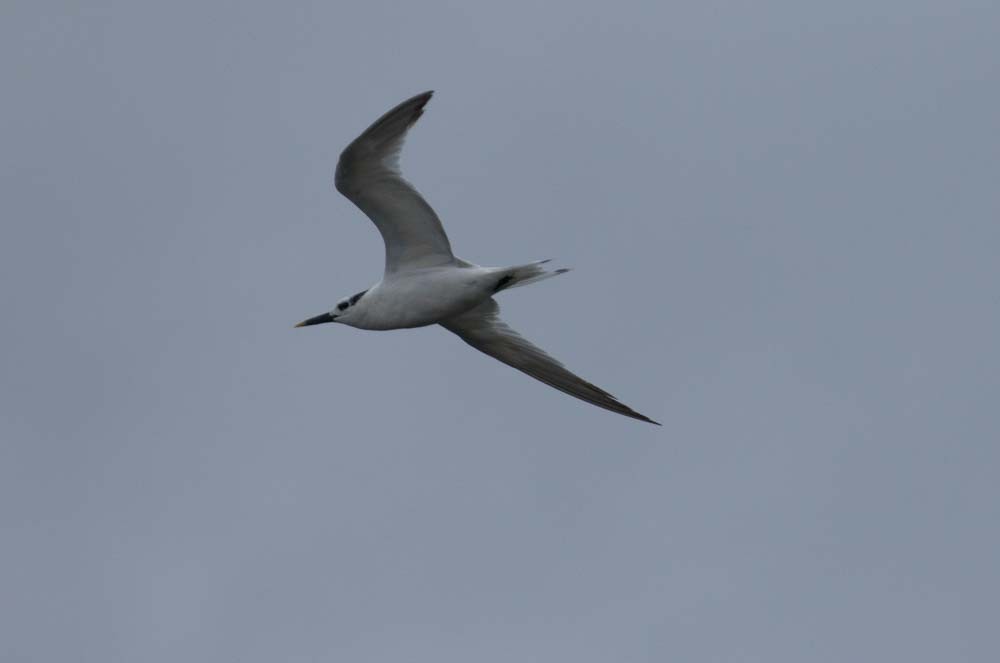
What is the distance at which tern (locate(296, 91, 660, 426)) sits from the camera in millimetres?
18938

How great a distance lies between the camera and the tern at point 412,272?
18.9 metres

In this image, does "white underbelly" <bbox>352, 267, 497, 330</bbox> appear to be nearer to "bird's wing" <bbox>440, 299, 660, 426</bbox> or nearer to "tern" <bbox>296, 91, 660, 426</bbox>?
"tern" <bbox>296, 91, 660, 426</bbox>

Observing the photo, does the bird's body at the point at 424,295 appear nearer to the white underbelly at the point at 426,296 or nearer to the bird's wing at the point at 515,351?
the white underbelly at the point at 426,296

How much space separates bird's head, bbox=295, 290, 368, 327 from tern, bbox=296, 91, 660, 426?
0.01 meters

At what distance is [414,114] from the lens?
18.6 m

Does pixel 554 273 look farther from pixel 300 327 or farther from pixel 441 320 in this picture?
pixel 300 327

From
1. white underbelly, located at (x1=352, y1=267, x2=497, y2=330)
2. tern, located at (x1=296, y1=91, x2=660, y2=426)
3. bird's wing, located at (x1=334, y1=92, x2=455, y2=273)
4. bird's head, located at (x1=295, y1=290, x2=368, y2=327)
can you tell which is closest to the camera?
bird's wing, located at (x1=334, y1=92, x2=455, y2=273)

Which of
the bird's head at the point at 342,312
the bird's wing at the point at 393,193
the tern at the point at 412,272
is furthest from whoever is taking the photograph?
the bird's head at the point at 342,312

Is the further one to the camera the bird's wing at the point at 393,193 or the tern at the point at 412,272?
A: the tern at the point at 412,272

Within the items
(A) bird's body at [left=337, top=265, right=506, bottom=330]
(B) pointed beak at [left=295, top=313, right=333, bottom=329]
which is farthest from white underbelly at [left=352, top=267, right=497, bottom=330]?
(B) pointed beak at [left=295, top=313, right=333, bottom=329]

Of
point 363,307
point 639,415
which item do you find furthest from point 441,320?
point 639,415

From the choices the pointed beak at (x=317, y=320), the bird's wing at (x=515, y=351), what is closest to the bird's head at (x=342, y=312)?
the pointed beak at (x=317, y=320)

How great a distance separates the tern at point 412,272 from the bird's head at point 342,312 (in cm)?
1

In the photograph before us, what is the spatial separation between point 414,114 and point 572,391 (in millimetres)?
4730
